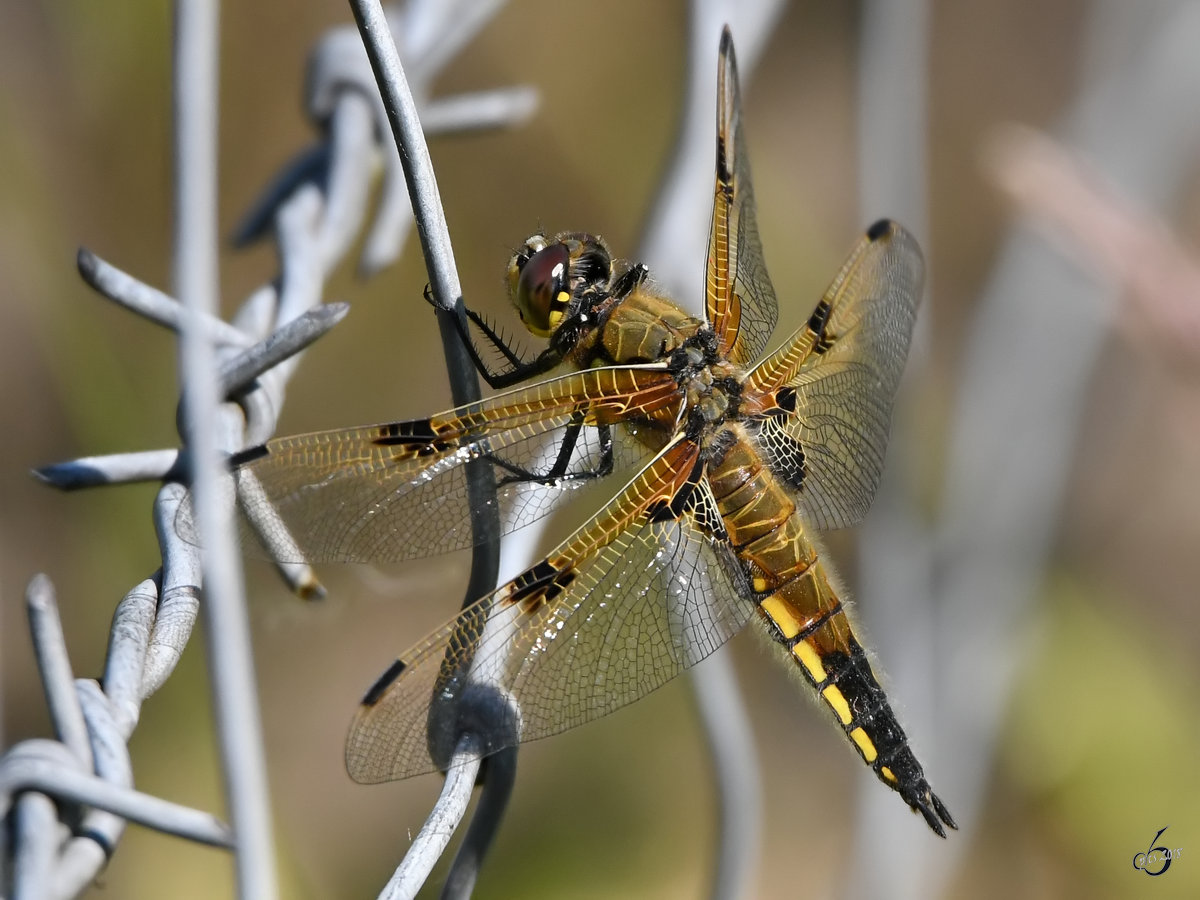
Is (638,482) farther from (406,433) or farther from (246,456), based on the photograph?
(246,456)

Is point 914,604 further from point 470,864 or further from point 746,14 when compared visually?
point 470,864

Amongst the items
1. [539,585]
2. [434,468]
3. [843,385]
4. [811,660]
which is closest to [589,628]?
[539,585]

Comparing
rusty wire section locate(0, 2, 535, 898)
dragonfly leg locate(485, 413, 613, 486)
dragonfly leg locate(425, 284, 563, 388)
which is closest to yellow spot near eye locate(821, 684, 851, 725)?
dragonfly leg locate(485, 413, 613, 486)

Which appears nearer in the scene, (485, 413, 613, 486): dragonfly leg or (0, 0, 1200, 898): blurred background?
(485, 413, 613, 486): dragonfly leg

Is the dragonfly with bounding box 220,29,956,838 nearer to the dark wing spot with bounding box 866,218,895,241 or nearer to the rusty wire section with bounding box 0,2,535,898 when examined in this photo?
the dark wing spot with bounding box 866,218,895,241

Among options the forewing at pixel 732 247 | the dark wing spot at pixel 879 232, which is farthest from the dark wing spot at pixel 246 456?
the dark wing spot at pixel 879 232

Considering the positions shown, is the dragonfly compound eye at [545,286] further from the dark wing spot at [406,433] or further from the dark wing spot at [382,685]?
the dark wing spot at [382,685]

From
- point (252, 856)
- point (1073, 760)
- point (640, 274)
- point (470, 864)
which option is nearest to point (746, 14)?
point (640, 274)

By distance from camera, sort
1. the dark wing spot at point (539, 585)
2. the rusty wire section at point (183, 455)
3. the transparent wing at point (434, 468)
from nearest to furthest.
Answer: the rusty wire section at point (183, 455) → the transparent wing at point (434, 468) → the dark wing spot at point (539, 585)
